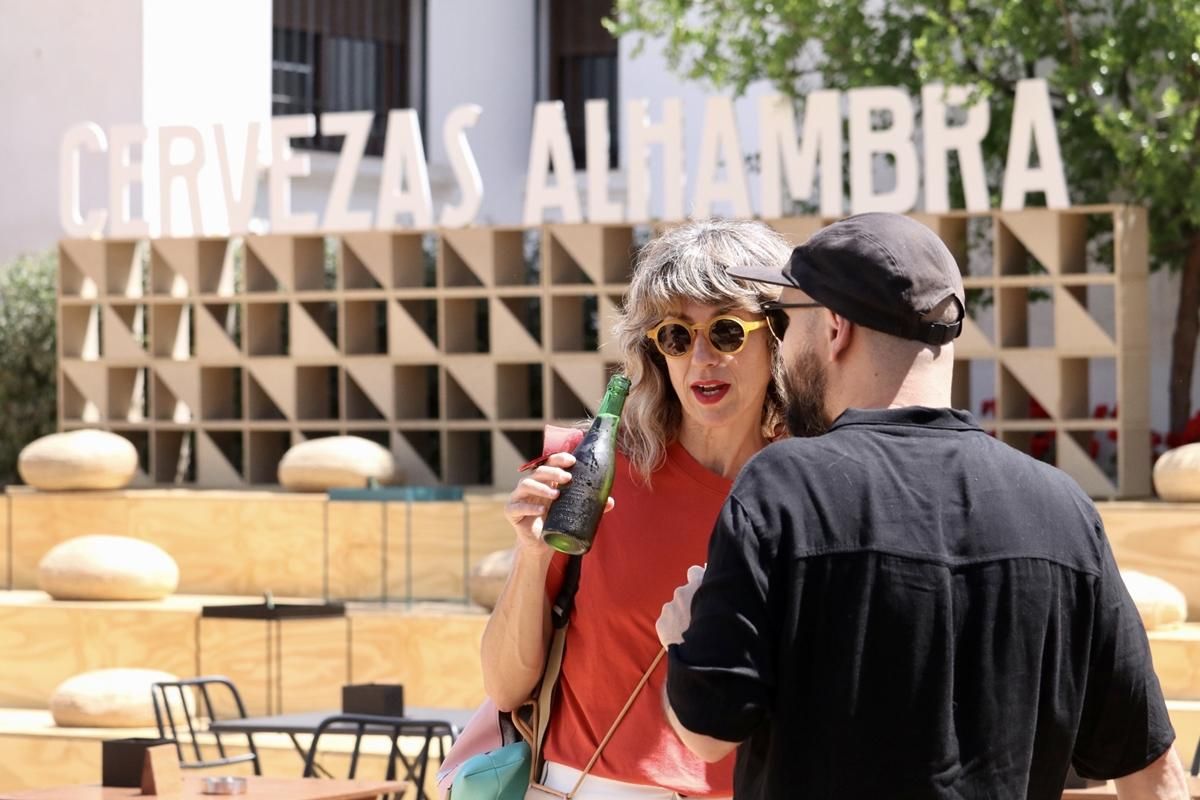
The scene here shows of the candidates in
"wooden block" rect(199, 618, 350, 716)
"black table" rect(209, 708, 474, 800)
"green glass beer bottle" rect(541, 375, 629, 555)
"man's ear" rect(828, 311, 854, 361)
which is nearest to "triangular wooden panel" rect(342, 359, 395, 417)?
"wooden block" rect(199, 618, 350, 716)

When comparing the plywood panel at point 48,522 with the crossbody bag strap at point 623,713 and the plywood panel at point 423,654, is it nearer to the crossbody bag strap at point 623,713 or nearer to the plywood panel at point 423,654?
the plywood panel at point 423,654

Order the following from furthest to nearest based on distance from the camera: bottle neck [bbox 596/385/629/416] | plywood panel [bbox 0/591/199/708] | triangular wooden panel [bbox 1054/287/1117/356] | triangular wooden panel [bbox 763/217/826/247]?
triangular wooden panel [bbox 763/217/826/247], triangular wooden panel [bbox 1054/287/1117/356], plywood panel [bbox 0/591/199/708], bottle neck [bbox 596/385/629/416]

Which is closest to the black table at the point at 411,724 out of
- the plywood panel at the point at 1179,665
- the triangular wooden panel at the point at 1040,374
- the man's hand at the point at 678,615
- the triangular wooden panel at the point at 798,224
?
the plywood panel at the point at 1179,665

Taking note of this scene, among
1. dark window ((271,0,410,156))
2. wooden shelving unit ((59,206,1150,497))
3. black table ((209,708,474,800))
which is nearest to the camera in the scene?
black table ((209,708,474,800))

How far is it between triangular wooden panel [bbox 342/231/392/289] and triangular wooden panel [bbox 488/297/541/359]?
58 centimetres

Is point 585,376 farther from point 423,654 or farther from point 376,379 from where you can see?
point 423,654

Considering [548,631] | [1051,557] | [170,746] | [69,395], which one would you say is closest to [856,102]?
[69,395]

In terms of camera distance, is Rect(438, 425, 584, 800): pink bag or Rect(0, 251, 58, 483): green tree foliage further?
Rect(0, 251, 58, 483): green tree foliage

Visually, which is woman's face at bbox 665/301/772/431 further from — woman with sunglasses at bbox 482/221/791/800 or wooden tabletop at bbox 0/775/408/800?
wooden tabletop at bbox 0/775/408/800

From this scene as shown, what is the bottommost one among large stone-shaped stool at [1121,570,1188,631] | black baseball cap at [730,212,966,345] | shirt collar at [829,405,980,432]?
large stone-shaped stool at [1121,570,1188,631]

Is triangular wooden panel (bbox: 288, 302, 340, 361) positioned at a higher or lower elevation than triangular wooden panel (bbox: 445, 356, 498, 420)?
higher

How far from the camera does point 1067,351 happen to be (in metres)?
8.44

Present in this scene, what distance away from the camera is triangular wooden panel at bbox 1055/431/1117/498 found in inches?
328

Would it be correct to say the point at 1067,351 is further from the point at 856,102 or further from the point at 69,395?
the point at 69,395
